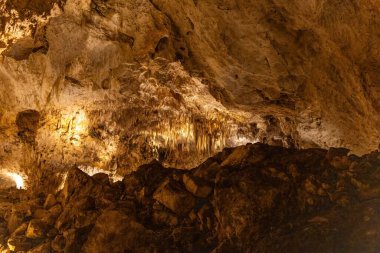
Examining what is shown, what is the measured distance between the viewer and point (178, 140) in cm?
951

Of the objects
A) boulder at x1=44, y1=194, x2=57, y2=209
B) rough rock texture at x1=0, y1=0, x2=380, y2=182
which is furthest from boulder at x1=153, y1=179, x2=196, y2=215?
boulder at x1=44, y1=194, x2=57, y2=209

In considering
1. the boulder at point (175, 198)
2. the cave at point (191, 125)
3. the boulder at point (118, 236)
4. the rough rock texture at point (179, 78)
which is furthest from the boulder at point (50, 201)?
the boulder at point (175, 198)

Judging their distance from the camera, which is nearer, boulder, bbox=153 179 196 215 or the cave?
the cave

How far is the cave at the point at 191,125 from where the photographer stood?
16.5 ft

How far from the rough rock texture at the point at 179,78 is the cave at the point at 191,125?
0.09ft

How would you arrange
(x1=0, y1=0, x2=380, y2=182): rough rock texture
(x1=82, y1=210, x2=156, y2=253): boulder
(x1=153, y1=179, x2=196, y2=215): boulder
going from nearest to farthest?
(x1=0, y1=0, x2=380, y2=182): rough rock texture, (x1=82, y1=210, x2=156, y2=253): boulder, (x1=153, y1=179, x2=196, y2=215): boulder

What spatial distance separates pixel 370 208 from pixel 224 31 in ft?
12.0

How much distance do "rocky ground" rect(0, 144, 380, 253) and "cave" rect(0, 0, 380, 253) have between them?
0.02 metres

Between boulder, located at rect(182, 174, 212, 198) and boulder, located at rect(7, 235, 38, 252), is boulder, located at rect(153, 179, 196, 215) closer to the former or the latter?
boulder, located at rect(182, 174, 212, 198)

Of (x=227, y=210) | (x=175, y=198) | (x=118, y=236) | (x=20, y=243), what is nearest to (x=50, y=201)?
(x=20, y=243)

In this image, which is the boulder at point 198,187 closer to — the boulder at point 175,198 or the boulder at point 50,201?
the boulder at point 175,198

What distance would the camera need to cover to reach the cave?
504 centimetres

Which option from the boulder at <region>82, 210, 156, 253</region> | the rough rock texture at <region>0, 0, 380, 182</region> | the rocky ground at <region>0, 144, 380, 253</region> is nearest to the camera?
the rocky ground at <region>0, 144, 380, 253</region>

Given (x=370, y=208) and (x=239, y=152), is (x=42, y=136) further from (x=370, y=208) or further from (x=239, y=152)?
(x=370, y=208)
